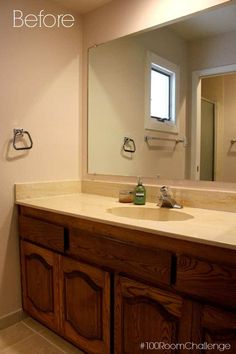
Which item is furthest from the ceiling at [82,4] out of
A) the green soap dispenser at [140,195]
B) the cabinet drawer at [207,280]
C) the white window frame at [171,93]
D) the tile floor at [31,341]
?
the tile floor at [31,341]

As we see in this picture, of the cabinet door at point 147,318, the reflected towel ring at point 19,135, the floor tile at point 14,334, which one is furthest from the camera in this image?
the reflected towel ring at point 19,135

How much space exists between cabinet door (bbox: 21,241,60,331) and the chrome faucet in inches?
26.6

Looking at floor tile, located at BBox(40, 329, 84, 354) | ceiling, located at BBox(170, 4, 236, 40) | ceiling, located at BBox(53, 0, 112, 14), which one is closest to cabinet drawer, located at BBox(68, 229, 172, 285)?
floor tile, located at BBox(40, 329, 84, 354)

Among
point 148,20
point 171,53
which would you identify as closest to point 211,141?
point 171,53

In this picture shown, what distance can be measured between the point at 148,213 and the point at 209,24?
1.09m

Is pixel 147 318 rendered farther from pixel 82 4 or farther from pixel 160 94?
pixel 82 4

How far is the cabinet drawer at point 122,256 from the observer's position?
111 centimetres

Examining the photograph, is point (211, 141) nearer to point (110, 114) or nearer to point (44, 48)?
point (110, 114)

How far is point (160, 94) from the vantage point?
1760mm

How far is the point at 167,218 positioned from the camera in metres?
1.54

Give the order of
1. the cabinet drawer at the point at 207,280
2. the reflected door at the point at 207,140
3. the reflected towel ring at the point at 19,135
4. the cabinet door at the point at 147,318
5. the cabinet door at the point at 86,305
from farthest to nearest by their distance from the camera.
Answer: the reflected towel ring at the point at 19,135
the reflected door at the point at 207,140
the cabinet door at the point at 86,305
the cabinet door at the point at 147,318
the cabinet drawer at the point at 207,280

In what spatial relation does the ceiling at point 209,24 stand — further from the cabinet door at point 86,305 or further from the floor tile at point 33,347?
the floor tile at point 33,347

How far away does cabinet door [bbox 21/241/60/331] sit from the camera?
5.22 feet

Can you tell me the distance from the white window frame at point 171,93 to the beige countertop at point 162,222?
50 centimetres
